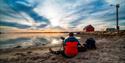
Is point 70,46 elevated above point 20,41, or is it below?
above

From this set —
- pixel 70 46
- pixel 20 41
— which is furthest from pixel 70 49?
pixel 20 41

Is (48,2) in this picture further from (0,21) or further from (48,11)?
(0,21)

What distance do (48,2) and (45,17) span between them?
65 centimetres

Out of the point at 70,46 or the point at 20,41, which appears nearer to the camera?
the point at 70,46

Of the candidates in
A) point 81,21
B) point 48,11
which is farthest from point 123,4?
point 48,11

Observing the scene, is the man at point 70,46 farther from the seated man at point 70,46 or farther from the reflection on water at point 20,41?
the reflection on water at point 20,41

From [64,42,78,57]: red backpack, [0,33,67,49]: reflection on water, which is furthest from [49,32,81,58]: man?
[0,33,67,49]: reflection on water

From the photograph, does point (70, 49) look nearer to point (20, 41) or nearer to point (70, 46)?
point (70, 46)

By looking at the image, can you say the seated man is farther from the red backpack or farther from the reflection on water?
the reflection on water

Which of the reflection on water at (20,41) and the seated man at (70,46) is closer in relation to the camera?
the seated man at (70,46)

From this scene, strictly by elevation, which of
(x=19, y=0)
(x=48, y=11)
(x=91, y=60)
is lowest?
(x=91, y=60)

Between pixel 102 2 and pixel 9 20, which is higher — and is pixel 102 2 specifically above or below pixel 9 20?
above

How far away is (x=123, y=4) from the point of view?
20.9 ft

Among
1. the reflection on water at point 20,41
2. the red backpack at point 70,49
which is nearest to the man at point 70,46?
the red backpack at point 70,49
